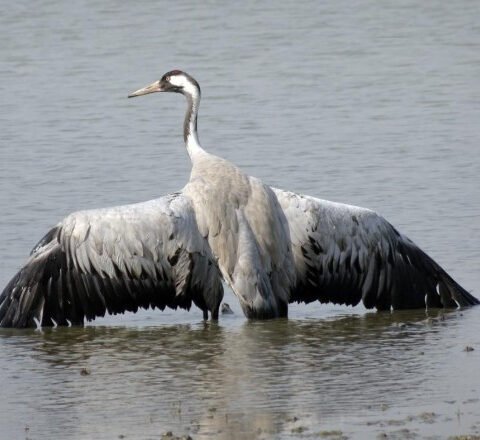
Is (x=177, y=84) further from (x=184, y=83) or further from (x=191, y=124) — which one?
(x=191, y=124)

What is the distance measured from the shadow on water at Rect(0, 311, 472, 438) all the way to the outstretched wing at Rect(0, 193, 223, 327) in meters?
0.16

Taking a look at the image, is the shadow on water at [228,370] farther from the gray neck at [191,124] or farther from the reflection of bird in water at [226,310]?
the gray neck at [191,124]

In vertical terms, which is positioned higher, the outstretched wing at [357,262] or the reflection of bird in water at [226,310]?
the outstretched wing at [357,262]

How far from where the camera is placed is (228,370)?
9.37 m

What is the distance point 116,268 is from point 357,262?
1607 millimetres

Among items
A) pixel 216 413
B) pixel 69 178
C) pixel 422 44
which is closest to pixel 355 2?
pixel 422 44

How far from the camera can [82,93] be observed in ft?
65.8

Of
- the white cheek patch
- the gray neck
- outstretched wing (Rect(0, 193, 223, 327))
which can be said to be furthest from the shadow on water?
the white cheek patch

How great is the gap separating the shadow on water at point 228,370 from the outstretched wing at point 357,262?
0.63 feet

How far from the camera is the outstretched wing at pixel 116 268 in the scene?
10.8 metres

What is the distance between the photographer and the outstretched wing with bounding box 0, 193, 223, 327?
10766mm

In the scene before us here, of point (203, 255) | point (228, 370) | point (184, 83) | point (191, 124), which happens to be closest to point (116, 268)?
point (203, 255)

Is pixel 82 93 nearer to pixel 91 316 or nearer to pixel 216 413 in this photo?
pixel 91 316

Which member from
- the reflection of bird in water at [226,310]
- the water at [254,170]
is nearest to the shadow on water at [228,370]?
the water at [254,170]
